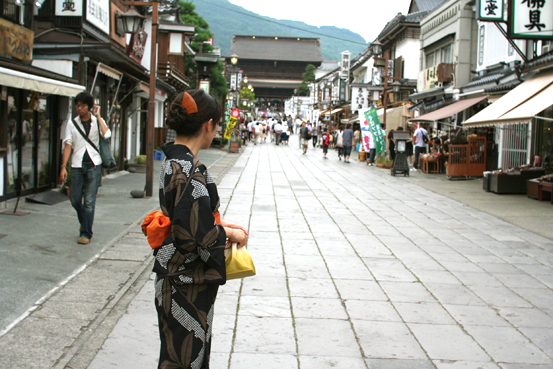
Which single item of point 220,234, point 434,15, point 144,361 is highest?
point 434,15

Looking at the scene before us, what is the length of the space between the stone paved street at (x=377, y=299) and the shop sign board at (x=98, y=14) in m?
5.23

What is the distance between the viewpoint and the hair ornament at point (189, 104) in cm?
236

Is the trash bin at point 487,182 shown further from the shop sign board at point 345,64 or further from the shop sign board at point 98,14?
the shop sign board at point 345,64

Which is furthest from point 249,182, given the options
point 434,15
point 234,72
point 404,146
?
point 234,72

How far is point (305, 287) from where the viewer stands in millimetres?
5016

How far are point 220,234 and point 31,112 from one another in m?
8.00

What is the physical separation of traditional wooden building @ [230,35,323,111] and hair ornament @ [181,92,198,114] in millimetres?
75277

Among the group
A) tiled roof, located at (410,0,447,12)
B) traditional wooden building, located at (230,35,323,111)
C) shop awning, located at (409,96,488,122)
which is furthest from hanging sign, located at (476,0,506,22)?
traditional wooden building, located at (230,35,323,111)

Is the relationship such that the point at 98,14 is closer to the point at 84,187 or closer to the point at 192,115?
the point at 84,187

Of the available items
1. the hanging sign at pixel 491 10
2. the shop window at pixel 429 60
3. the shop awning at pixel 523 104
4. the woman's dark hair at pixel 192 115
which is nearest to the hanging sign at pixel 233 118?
the shop window at pixel 429 60

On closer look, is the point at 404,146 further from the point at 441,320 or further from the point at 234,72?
the point at 234,72

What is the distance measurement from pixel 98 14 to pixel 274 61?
226 ft

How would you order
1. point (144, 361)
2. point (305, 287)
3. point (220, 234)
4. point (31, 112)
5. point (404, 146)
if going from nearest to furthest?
point (220, 234) → point (144, 361) → point (305, 287) → point (31, 112) → point (404, 146)

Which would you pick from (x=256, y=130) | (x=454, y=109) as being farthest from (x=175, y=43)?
(x=256, y=130)
